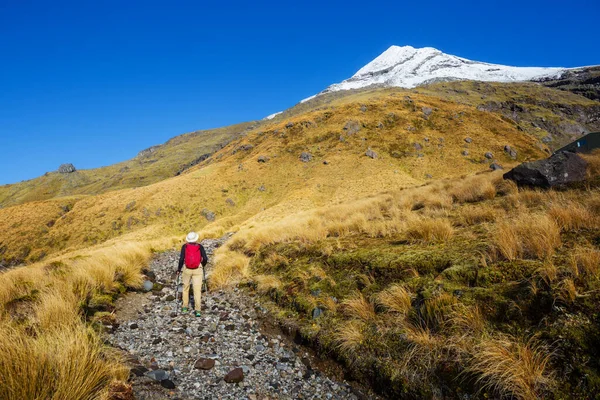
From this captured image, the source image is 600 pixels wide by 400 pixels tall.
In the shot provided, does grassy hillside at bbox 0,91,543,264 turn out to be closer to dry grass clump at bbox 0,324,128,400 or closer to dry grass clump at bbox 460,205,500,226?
dry grass clump at bbox 460,205,500,226

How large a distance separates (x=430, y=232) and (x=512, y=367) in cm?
568

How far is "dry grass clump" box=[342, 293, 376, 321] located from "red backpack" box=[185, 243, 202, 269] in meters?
5.12

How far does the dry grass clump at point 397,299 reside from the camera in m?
6.13

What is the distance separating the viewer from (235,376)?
18.3ft

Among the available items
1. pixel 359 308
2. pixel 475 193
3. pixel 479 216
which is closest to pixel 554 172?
pixel 475 193

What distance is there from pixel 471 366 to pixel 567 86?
882 feet

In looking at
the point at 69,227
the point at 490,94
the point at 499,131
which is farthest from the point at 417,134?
the point at 490,94

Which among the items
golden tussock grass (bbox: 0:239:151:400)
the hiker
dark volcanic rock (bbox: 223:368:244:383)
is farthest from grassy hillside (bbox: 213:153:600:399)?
golden tussock grass (bbox: 0:239:151:400)

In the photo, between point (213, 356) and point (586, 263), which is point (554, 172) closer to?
point (586, 263)

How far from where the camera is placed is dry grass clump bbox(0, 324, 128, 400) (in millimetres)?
3551

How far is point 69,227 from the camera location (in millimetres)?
58844

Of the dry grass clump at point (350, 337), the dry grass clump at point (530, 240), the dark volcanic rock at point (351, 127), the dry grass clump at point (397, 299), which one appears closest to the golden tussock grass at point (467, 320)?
the dry grass clump at point (397, 299)

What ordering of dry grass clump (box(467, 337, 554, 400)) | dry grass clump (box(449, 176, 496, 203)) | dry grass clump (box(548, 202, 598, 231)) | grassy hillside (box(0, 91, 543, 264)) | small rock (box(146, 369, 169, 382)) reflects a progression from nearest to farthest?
dry grass clump (box(467, 337, 554, 400)) → small rock (box(146, 369, 169, 382)) → dry grass clump (box(548, 202, 598, 231)) → dry grass clump (box(449, 176, 496, 203)) → grassy hillside (box(0, 91, 543, 264))

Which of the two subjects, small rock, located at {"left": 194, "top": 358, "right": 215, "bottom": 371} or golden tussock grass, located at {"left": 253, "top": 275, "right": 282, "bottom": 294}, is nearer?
small rock, located at {"left": 194, "top": 358, "right": 215, "bottom": 371}
